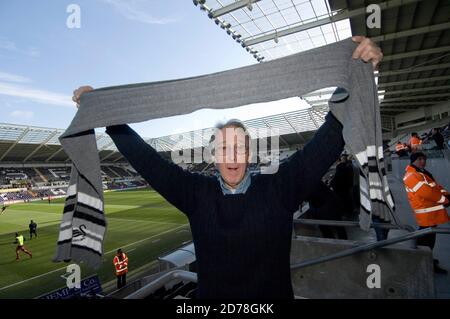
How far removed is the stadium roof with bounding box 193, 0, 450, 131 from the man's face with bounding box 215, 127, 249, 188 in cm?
1067

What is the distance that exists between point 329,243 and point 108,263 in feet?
36.6

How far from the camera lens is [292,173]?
158 cm

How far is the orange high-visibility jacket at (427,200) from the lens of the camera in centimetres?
459

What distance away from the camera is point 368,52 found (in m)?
1.46

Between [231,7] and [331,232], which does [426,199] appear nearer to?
[331,232]

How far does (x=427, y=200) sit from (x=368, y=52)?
14.0 feet

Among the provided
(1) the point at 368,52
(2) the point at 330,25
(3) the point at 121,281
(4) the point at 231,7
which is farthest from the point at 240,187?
(2) the point at 330,25

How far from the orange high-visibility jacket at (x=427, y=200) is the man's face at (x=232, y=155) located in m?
4.39

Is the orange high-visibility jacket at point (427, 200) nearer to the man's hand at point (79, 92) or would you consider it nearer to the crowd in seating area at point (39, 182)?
the man's hand at point (79, 92)

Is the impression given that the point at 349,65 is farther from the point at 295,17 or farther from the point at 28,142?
the point at 28,142

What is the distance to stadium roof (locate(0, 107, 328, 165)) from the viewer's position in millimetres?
47000

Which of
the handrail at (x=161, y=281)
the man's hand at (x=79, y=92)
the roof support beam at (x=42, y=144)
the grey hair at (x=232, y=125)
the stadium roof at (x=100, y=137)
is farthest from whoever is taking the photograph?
the roof support beam at (x=42, y=144)

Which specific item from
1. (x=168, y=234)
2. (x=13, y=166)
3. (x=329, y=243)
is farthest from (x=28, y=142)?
(x=329, y=243)

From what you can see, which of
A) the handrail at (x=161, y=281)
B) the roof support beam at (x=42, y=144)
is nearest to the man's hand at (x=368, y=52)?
the handrail at (x=161, y=281)
